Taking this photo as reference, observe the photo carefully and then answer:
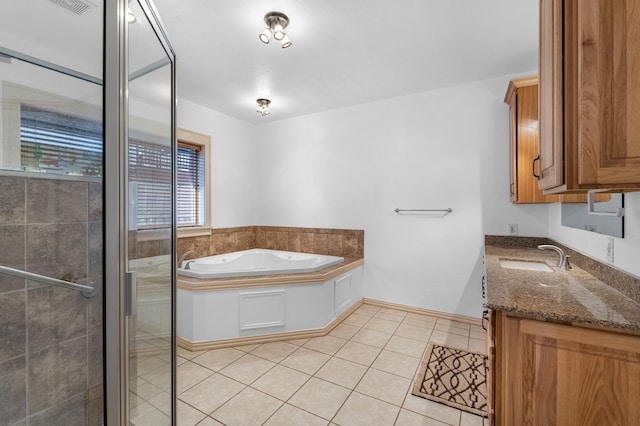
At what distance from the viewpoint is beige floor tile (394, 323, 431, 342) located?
279 cm

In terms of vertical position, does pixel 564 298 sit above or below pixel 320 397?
above

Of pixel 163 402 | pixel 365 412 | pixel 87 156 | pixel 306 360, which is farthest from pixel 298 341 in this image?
pixel 87 156

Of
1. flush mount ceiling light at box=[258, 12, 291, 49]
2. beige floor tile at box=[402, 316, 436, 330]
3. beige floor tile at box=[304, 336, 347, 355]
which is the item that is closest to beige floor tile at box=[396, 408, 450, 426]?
beige floor tile at box=[304, 336, 347, 355]

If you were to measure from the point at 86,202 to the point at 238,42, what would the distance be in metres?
1.73

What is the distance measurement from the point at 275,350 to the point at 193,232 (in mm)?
1818

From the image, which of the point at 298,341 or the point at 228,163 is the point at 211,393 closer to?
the point at 298,341

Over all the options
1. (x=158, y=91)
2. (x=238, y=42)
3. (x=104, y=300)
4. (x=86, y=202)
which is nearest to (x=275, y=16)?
(x=238, y=42)

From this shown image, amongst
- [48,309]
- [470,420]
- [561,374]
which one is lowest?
[470,420]

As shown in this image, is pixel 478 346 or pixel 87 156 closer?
pixel 87 156

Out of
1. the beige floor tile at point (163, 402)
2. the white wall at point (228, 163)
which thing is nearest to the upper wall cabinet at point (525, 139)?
the beige floor tile at point (163, 402)

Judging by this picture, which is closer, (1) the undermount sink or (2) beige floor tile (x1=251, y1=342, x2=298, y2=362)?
(1) the undermount sink

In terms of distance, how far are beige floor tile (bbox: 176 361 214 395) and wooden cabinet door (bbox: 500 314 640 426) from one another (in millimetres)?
1930

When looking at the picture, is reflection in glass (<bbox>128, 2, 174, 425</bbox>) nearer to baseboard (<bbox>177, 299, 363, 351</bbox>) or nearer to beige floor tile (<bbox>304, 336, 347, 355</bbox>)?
baseboard (<bbox>177, 299, 363, 351</bbox>)

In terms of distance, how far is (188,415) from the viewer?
1746 mm
